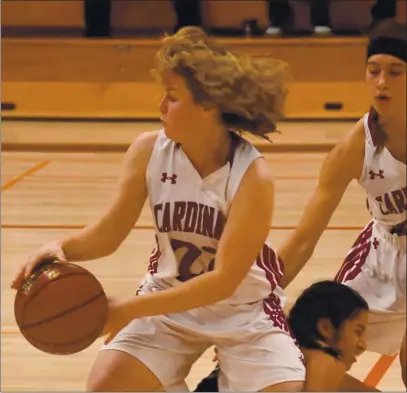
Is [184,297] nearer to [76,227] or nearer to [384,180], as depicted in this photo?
[384,180]

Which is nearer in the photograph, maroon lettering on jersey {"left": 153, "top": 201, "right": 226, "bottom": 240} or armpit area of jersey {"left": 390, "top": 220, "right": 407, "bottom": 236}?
maroon lettering on jersey {"left": 153, "top": 201, "right": 226, "bottom": 240}

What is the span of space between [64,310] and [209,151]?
45cm

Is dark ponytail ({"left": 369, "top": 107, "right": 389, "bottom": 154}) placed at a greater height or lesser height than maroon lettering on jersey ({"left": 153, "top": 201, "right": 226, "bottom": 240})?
greater

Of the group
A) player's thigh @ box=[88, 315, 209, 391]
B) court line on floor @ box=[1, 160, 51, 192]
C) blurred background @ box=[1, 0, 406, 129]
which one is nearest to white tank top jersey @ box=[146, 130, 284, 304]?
player's thigh @ box=[88, 315, 209, 391]

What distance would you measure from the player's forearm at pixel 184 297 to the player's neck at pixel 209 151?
0.25 m

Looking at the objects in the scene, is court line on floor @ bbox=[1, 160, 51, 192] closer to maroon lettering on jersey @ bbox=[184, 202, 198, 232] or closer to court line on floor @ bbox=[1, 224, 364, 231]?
court line on floor @ bbox=[1, 224, 364, 231]

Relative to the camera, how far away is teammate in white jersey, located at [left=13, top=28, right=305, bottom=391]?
1724mm

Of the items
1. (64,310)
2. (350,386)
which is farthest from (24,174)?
(64,310)

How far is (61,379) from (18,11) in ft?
12.1

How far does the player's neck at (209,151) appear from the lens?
1.83m

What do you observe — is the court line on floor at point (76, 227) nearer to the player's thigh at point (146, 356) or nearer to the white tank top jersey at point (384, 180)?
the white tank top jersey at point (384, 180)

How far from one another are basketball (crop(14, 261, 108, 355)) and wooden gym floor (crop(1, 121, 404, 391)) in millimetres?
886

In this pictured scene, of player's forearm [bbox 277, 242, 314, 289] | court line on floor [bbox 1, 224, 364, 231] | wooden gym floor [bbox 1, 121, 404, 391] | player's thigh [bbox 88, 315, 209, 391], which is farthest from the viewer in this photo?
court line on floor [bbox 1, 224, 364, 231]

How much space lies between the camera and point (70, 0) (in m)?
5.48
